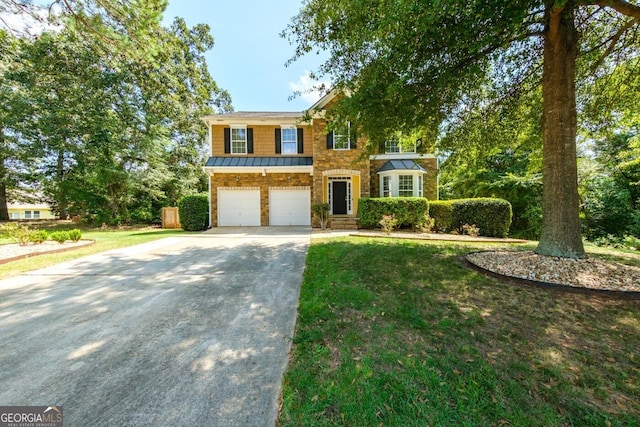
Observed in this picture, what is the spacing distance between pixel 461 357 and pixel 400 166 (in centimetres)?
1180

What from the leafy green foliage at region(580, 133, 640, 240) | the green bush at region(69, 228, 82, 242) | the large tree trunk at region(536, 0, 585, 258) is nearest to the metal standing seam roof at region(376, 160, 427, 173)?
the large tree trunk at region(536, 0, 585, 258)

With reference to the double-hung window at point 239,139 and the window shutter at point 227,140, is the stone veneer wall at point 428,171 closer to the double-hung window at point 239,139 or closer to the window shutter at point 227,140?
the double-hung window at point 239,139

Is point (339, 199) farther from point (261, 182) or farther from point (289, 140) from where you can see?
point (261, 182)

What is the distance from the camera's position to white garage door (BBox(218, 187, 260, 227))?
1400 cm

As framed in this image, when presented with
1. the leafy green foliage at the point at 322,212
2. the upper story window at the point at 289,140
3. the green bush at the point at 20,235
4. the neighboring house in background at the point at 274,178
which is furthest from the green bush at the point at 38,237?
the upper story window at the point at 289,140

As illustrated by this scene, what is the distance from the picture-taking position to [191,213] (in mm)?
12602

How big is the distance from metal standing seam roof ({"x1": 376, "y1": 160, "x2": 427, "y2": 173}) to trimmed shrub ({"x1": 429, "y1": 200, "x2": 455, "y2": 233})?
2392 mm

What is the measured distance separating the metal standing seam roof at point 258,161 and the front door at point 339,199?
2.07 meters

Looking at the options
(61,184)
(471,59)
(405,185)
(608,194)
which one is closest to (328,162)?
(405,185)

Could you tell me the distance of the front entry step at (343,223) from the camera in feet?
40.2

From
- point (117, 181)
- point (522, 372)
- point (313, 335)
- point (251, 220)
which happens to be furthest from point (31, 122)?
point (522, 372)

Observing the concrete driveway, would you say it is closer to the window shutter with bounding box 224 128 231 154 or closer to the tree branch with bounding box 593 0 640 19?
the tree branch with bounding box 593 0 640 19

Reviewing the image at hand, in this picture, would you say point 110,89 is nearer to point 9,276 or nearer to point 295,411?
point 9,276

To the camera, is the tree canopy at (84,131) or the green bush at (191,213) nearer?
the green bush at (191,213)
